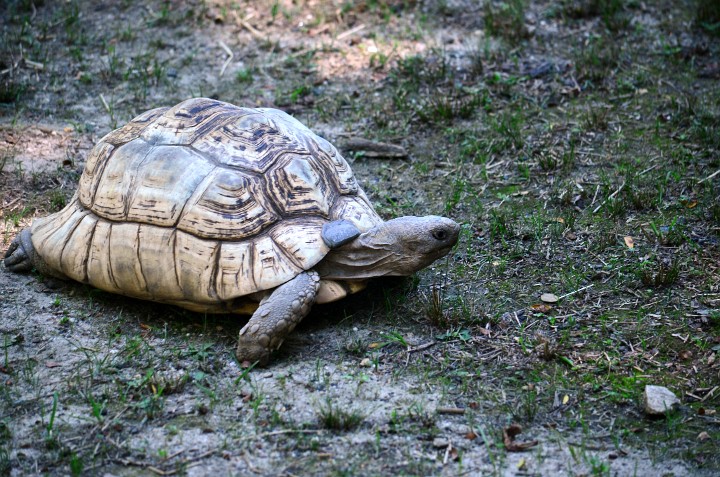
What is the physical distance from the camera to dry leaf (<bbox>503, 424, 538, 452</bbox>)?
3.06 metres

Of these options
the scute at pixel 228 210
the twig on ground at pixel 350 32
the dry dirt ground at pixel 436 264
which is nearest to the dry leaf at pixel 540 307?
the dry dirt ground at pixel 436 264

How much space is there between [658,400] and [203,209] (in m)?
2.23

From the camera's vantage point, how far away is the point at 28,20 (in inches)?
293

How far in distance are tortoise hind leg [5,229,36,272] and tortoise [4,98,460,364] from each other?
0.11m

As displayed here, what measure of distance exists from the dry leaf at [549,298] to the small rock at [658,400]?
2.86 ft

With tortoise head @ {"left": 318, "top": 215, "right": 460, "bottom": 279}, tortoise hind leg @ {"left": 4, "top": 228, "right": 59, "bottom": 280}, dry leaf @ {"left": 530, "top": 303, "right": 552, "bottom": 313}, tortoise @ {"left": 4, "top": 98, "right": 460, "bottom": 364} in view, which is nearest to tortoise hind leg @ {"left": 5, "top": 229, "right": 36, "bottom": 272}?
tortoise hind leg @ {"left": 4, "top": 228, "right": 59, "bottom": 280}

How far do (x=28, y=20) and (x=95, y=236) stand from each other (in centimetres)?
432

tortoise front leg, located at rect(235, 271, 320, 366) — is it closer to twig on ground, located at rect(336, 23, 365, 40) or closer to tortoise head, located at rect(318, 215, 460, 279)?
tortoise head, located at rect(318, 215, 460, 279)

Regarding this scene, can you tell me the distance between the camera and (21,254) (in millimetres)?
4379

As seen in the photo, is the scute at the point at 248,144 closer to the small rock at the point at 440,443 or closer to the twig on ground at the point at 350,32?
the small rock at the point at 440,443

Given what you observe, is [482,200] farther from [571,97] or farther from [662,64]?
[662,64]

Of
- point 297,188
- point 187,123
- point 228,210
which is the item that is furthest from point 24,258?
point 297,188

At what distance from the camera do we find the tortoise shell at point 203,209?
3783 mm

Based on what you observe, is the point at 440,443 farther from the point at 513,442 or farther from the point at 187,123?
the point at 187,123
